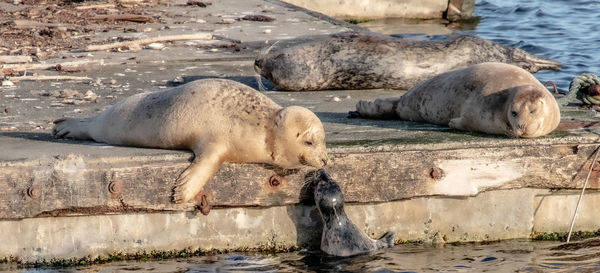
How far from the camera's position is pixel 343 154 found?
17.7 feet

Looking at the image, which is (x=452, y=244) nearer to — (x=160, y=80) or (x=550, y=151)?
(x=550, y=151)

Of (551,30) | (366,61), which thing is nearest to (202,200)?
(366,61)

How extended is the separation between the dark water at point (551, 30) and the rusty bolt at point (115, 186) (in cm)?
684

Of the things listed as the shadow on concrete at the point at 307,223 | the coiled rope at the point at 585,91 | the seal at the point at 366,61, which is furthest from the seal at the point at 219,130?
the seal at the point at 366,61

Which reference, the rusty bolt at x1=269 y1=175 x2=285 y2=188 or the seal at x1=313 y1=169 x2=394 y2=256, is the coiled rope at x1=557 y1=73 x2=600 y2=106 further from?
the rusty bolt at x1=269 y1=175 x2=285 y2=188

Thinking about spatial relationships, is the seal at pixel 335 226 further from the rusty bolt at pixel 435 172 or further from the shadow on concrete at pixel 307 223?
the rusty bolt at pixel 435 172

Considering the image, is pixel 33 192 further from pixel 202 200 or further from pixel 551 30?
pixel 551 30

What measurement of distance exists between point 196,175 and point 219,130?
326mm

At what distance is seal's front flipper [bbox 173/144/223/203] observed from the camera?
200 inches

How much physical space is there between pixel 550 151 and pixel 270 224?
1.62m

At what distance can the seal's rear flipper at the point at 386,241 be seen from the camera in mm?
5504

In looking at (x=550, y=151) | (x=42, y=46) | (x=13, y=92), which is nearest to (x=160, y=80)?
(x=13, y=92)

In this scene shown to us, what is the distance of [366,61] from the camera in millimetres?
8281

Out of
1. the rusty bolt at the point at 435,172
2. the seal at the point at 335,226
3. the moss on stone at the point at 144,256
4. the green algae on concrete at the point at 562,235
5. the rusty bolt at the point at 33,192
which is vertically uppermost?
the rusty bolt at the point at 435,172
